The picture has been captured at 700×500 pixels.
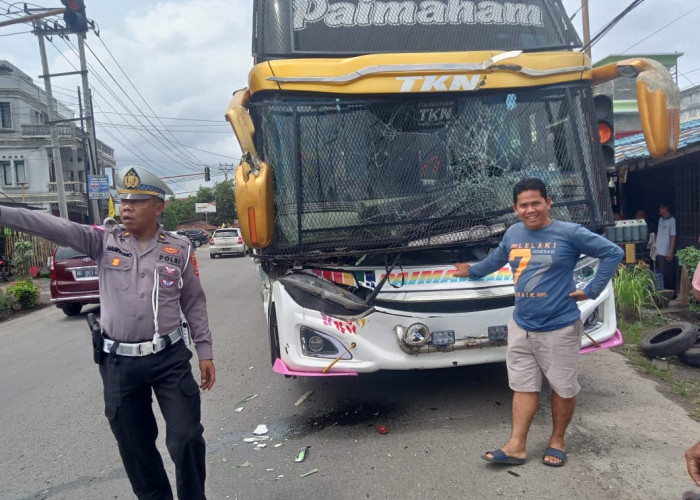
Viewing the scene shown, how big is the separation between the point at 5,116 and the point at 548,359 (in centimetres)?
4116

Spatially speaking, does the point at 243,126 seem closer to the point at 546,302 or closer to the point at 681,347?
the point at 546,302

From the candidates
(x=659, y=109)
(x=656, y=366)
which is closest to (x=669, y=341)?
(x=656, y=366)

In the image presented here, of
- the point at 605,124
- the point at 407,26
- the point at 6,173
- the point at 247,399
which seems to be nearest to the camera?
the point at 605,124

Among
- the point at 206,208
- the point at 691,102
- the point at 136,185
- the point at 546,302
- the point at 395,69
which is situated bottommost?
the point at 546,302

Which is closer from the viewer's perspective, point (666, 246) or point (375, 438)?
point (375, 438)

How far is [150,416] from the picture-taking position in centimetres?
273

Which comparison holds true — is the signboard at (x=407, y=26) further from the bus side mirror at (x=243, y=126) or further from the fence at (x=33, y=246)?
the fence at (x=33, y=246)

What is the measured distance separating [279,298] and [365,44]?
2.24 metres

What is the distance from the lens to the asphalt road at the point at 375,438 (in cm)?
318

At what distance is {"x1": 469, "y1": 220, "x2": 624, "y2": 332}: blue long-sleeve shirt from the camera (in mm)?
3207

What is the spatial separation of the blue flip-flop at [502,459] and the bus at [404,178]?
0.73 metres

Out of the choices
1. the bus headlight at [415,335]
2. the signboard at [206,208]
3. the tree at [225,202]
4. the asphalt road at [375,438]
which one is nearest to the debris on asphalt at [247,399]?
the asphalt road at [375,438]

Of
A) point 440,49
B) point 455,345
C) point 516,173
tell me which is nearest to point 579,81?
point 516,173

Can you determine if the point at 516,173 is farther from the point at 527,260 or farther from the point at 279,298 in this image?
the point at 279,298
